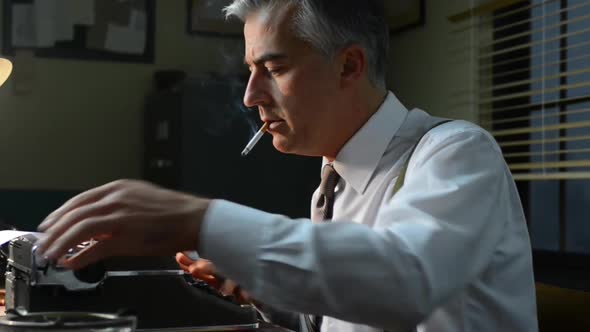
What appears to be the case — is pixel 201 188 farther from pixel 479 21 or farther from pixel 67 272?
pixel 67 272

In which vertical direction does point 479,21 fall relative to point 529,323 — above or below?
above

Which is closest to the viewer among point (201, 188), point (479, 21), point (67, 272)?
point (67, 272)

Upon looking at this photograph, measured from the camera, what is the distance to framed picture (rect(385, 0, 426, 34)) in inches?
125

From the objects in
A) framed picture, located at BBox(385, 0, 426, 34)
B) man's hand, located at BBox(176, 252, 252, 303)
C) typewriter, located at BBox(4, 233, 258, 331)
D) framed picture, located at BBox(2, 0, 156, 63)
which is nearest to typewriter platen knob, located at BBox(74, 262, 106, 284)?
typewriter, located at BBox(4, 233, 258, 331)

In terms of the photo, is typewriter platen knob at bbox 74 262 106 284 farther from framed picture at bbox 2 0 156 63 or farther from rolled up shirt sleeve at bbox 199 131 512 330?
framed picture at bbox 2 0 156 63

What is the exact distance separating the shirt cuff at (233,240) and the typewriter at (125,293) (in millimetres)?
325

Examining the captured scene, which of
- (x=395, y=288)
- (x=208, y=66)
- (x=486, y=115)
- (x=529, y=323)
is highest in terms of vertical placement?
(x=208, y=66)

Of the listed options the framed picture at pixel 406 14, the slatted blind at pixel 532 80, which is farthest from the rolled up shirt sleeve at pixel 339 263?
the framed picture at pixel 406 14

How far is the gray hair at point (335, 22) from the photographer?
3.94 feet

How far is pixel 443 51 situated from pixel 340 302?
2.41m

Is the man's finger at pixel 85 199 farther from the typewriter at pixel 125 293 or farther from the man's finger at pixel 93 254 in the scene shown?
the typewriter at pixel 125 293

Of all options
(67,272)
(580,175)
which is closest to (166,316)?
(67,272)

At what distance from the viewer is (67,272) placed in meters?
1.03

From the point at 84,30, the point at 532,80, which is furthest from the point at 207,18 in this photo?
the point at 532,80
